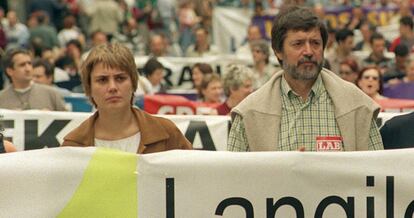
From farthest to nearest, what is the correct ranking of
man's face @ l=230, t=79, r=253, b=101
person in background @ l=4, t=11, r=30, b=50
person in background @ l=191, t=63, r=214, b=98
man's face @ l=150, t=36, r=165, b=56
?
person in background @ l=4, t=11, r=30, b=50 < man's face @ l=150, t=36, r=165, b=56 < person in background @ l=191, t=63, r=214, b=98 < man's face @ l=230, t=79, r=253, b=101

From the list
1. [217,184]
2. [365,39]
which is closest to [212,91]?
[217,184]

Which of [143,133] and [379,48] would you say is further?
[379,48]

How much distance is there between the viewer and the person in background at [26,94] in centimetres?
1368

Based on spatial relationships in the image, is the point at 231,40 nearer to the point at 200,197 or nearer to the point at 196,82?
the point at 196,82

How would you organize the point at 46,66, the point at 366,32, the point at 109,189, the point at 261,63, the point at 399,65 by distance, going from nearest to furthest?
the point at 109,189 → the point at 46,66 → the point at 261,63 → the point at 399,65 → the point at 366,32

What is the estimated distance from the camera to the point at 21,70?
47.0 feet

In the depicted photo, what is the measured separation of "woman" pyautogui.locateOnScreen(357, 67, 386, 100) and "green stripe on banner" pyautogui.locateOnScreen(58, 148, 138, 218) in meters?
7.43

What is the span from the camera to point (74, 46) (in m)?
23.2

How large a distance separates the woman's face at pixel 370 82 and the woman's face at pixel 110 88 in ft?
22.1

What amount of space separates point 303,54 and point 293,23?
0.63 ft

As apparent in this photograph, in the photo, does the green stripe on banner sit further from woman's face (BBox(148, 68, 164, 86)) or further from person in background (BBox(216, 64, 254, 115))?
woman's face (BBox(148, 68, 164, 86))

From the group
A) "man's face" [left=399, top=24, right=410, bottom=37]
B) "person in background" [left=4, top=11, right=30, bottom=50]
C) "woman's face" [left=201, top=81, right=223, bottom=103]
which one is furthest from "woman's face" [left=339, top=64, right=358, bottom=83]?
"person in background" [left=4, top=11, right=30, bottom=50]

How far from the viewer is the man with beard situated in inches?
307

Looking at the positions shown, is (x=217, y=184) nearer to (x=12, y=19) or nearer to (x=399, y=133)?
(x=399, y=133)
